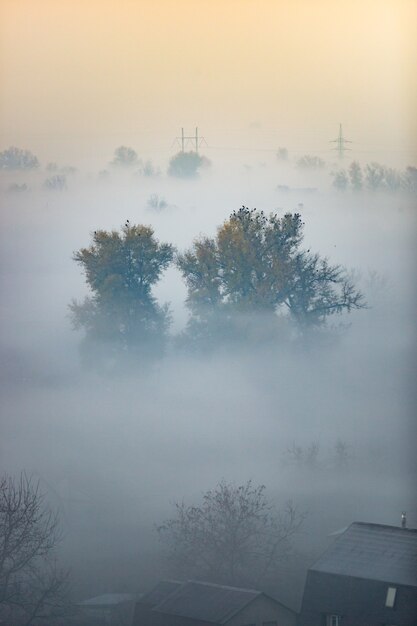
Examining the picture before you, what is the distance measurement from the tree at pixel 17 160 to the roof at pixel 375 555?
11.8ft

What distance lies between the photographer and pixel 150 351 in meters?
8.06

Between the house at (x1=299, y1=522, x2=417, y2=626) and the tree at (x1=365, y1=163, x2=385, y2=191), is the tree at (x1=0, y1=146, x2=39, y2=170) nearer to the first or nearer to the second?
the tree at (x1=365, y1=163, x2=385, y2=191)

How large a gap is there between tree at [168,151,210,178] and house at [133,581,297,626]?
313 centimetres

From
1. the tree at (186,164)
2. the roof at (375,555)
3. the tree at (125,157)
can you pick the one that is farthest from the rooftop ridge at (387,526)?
the tree at (125,157)

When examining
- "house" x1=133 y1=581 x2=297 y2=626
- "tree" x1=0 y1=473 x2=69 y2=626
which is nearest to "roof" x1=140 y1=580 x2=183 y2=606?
"house" x1=133 y1=581 x2=297 y2=626

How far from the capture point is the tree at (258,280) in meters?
8.08

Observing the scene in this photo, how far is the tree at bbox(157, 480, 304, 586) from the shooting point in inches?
294

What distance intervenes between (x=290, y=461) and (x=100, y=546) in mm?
1571

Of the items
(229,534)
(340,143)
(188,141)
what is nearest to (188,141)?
(188,141)

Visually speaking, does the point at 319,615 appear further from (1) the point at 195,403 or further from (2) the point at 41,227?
(2) the point at 41,227

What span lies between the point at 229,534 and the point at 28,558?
4.96 feet

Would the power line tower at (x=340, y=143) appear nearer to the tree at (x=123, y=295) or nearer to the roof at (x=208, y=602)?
the tree at (x=123, y=295)

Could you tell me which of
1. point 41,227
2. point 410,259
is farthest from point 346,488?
point 41,227

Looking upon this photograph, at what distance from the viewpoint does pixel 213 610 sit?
271 inches
